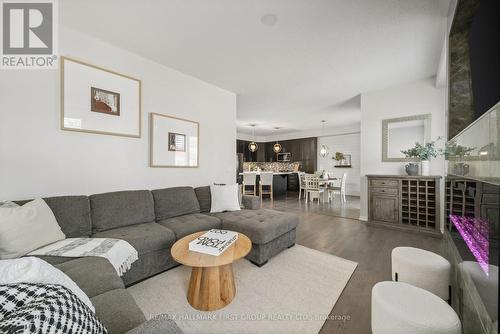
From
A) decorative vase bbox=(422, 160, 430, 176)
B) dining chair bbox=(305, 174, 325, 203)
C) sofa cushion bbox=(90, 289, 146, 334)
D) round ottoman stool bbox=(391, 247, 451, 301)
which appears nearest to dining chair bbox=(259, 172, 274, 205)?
dining chair bbox=(305, 174, 325, 203)

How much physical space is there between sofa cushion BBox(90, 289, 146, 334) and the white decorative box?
60cm

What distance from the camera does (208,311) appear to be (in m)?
1.50

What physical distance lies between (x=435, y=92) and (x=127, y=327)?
4874mm

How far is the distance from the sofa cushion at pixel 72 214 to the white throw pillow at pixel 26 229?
12cm

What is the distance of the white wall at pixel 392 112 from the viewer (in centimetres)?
333

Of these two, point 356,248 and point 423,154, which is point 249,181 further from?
point 423,154

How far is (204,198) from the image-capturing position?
9.80ft

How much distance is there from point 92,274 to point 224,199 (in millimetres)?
1826

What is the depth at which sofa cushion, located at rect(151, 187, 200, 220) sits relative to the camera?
2537mm

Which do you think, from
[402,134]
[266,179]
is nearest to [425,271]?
[402,134]

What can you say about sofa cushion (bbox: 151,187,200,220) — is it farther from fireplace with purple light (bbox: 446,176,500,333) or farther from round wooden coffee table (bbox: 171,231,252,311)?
fireplace with purple light (bbox: 446,176,500,333)

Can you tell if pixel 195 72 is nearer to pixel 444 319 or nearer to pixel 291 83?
pixel 291 83

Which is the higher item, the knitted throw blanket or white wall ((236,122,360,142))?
white wall ((236,122,360,142))

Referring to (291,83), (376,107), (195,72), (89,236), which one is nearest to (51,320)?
(89,236)
